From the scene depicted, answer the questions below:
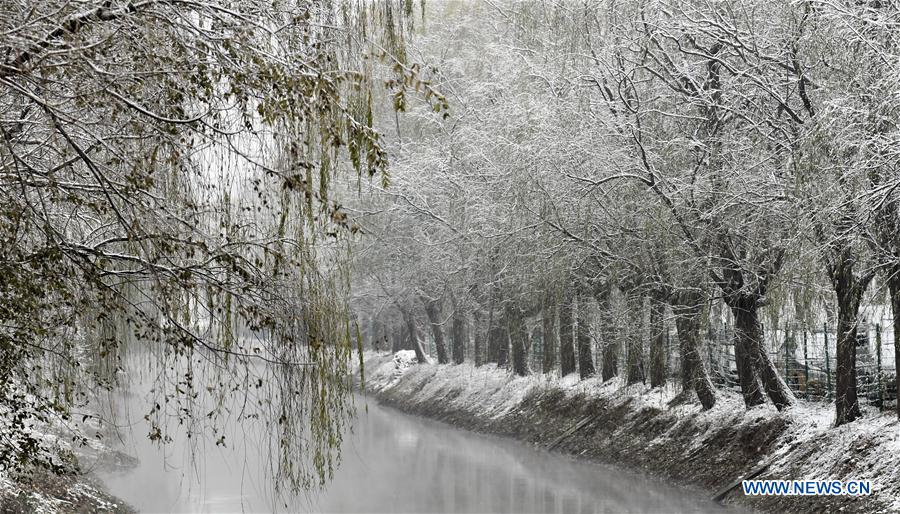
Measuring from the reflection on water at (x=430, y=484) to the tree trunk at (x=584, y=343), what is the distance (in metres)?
2.45

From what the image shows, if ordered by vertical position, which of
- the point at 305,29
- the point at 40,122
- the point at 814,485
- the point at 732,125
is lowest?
the point at 814,485

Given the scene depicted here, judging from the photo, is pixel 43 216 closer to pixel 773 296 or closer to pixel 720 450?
pixel 773 296

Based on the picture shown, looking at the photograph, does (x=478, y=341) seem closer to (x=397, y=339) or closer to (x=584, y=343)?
(x=584, y=343)

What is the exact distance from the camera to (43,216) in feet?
18.2

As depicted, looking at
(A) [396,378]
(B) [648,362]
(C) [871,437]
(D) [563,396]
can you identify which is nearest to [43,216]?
(C) [871,437]

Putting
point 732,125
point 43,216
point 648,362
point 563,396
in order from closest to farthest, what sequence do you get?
1. point 43,216
2. point 732,125
3. point 648,362
4. point 563,396

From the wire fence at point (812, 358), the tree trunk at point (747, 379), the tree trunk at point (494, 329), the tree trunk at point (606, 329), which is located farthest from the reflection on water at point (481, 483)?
the tree trunk at point (494, 329)

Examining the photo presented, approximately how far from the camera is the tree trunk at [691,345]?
1573 cm

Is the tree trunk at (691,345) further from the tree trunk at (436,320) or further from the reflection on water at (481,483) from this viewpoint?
the tree trunk at (436,320)

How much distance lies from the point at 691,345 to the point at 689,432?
7.24 ft

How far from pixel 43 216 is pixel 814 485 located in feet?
32.9

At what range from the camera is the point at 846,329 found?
1268 centimetres

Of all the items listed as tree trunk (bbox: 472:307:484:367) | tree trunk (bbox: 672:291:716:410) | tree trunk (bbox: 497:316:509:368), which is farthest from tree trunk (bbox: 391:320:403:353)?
tree trunk (bbox: 672:291:716:410)

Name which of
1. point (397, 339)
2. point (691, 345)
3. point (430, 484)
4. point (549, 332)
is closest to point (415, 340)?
point (397, 339)
